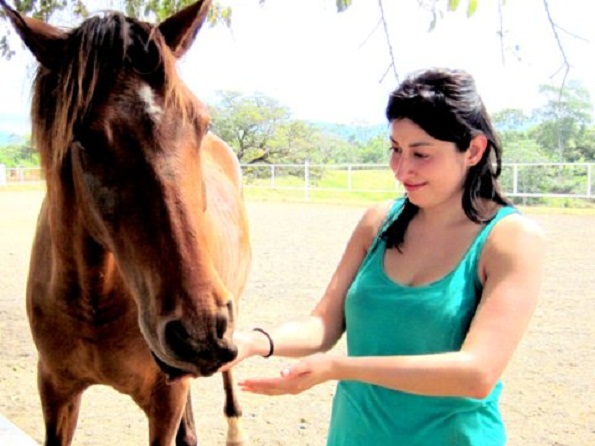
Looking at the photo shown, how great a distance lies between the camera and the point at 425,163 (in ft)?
5.17

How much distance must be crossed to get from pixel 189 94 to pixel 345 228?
41.8 ft

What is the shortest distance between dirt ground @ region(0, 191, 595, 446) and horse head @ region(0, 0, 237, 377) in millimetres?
2533

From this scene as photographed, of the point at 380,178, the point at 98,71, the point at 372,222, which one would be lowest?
the point at 380,178

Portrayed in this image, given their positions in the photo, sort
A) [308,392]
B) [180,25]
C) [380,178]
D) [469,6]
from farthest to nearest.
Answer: [380,178], [308,392], [180,25], [469,6]

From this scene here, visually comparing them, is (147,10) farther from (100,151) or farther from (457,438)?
(457,438)

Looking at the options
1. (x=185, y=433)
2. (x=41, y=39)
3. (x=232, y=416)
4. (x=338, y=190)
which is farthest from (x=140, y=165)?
(x=338, y=190)

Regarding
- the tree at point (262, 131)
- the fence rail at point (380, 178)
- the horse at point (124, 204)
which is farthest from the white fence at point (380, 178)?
the horse at point (124, 204)

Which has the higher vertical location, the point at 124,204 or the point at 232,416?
the point at 124,204

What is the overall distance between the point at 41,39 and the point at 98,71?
28 cm

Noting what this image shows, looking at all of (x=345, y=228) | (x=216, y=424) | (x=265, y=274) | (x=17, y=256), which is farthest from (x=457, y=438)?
(x=345, y=228)

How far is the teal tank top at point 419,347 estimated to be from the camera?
1519mm

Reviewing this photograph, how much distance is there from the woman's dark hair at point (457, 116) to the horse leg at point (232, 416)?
282cm

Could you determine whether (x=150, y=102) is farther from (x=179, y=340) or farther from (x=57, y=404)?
(x=57, y=404)

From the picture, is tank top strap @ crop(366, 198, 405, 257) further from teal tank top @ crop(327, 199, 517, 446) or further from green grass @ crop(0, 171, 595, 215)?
green grass @ crop(0, 171, 595, 215)
